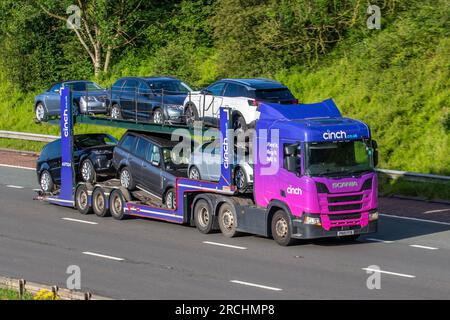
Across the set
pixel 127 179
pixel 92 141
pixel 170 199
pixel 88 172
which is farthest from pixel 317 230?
pixel 92 141

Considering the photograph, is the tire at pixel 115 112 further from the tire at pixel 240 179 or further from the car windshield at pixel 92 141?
the tire at pixel 240 179

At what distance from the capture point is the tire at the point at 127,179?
82.2 ft

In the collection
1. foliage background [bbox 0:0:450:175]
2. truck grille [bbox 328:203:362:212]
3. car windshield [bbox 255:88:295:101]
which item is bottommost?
truck grille [bbox 328:203:362:212]

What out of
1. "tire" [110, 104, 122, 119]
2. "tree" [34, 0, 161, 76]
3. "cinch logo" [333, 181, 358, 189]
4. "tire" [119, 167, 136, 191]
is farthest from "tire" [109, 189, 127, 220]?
"tree" [34, 0, 161, 76]

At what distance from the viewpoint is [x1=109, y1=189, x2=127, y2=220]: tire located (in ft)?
81.8

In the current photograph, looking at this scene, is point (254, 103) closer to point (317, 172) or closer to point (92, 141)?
point (317, 172)

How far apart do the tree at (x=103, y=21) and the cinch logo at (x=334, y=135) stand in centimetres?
2293

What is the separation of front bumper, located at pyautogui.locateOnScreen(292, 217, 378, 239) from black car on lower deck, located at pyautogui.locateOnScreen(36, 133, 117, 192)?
22.4ft

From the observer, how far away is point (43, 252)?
21.4 meters

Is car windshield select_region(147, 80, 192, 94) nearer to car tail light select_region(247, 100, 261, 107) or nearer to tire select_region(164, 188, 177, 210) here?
car tail light select_region(247, 100, 261, 107)

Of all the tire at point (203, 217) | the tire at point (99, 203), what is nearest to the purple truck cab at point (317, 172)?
the tire at point (203, 217)
